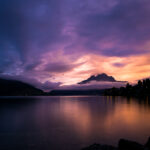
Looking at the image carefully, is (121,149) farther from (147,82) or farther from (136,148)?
(147,82)

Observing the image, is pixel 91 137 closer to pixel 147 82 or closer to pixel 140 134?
pixel 140 134

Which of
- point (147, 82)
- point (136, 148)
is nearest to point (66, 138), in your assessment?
point (136, 148)

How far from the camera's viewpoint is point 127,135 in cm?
2408

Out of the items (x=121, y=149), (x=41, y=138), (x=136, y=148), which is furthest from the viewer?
(x=41, y=138)

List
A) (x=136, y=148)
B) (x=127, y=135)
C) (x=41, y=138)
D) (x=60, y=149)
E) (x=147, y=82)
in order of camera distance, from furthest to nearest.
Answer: (x=147, y=82) → (x=127, y=135) → (x=41, y=138) → (x=60, y=149) → (x=136, y=148)

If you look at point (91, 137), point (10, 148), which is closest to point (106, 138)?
point (91, 137)

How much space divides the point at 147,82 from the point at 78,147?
208m

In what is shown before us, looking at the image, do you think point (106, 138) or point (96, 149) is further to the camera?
point (106, 138)

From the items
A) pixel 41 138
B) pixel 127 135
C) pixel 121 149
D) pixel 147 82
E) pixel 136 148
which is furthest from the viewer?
pixel 147 82

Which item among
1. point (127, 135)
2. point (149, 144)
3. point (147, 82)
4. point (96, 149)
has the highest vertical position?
point (147, 82)

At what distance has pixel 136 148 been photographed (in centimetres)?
1397

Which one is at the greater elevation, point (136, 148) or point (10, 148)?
point (136, 148)

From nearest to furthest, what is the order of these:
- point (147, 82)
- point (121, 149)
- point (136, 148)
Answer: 1. point (136, 148)
2. point (121, 149)
3. point (147, 82)

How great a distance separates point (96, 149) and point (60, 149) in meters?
5.06
